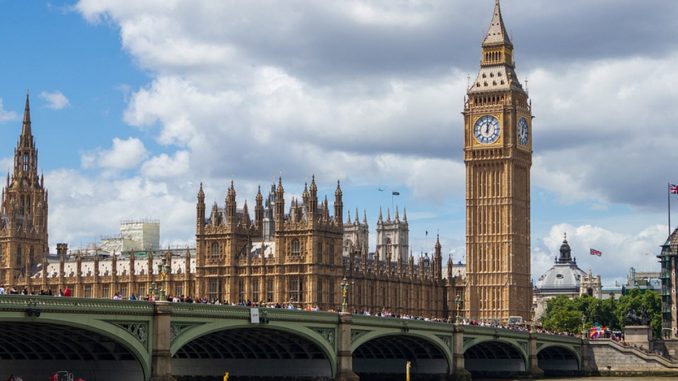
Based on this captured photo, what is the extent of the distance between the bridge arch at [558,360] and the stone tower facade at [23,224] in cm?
7527

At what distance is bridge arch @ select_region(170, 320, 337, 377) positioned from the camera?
279 feet

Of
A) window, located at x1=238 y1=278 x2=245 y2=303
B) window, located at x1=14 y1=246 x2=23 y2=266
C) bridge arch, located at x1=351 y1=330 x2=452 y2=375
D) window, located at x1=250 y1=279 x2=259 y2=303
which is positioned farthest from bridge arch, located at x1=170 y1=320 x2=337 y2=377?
Result: window, located at x1=14 y1=246 x2=23 y2=266

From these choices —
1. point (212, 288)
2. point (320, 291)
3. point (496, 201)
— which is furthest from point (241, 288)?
point (496, 201)

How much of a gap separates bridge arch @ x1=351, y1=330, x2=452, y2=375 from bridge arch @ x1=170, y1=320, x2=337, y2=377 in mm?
12784

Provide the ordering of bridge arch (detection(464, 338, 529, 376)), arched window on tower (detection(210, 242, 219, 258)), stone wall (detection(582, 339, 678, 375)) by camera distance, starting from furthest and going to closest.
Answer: arched window on tower (detection(210, 242, 219, 258)) < stone wall (detection(582, 339, 678, 375)) < bridge arch (detection(464, 338, 529, 376))

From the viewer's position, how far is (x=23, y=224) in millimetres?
192750

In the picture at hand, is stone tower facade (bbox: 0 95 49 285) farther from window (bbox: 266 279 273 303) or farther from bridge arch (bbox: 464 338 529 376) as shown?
bridge arch (bbox: 464 338 529 376)

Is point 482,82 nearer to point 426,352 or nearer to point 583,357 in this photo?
point 583,357

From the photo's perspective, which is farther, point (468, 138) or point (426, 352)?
point (468, 138)

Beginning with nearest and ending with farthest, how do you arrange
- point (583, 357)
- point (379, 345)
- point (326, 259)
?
point (379, 345) < point (583, 357) < point (326, 259)

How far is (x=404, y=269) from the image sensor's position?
627 ft

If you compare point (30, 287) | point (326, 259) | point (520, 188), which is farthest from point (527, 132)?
point (30, 287)

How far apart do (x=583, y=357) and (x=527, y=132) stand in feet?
203

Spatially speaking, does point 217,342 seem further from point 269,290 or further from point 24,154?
point 24,154
